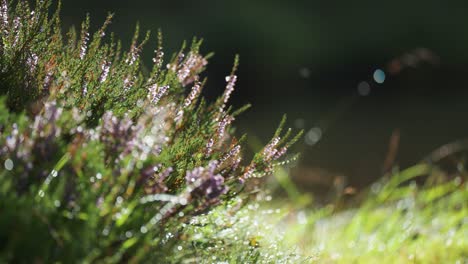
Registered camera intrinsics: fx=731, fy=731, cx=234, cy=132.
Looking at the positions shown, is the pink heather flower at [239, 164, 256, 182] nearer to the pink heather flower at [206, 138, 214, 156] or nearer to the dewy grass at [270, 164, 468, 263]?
the pink heather flower at [206, 138, 214, 156]

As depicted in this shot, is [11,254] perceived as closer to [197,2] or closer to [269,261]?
[269,261]

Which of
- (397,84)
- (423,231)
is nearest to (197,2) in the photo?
(397,84)

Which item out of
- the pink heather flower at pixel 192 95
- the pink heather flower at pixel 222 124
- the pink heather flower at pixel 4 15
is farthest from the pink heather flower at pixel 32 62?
the pink heather flower at pixel 222 124

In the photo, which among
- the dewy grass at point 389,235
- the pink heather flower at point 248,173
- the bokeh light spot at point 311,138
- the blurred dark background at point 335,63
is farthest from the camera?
the blurred dark background at point 335,63

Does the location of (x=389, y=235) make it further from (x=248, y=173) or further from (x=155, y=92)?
(x=155, y=92)

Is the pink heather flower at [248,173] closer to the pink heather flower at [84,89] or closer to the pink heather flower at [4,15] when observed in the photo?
the pink heather flower at [84,89]
